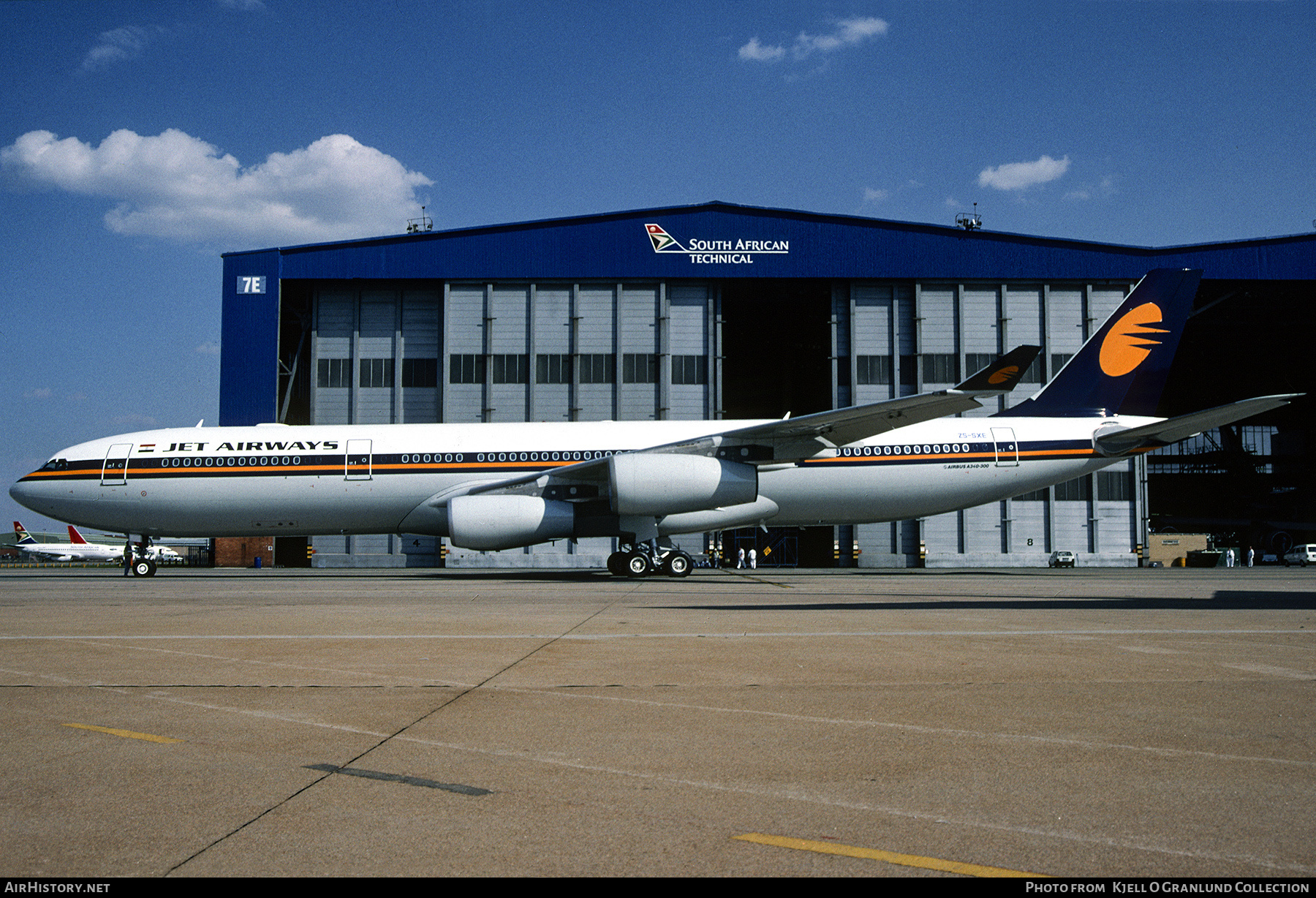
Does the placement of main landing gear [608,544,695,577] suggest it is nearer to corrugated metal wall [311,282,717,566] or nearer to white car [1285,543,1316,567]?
corrugated metal wall [311,282,717,566]

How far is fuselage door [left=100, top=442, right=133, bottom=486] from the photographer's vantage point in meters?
21.8

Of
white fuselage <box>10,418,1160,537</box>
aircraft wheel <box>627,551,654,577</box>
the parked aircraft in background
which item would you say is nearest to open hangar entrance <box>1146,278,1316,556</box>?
white fuselage <box>10,418,1160,537</box>

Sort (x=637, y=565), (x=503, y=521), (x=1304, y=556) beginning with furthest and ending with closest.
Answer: (x=1304, y=556) → (x=637, y=565) → (x=503, y=521)

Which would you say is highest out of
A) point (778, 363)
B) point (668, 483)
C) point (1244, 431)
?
point (778, 363)

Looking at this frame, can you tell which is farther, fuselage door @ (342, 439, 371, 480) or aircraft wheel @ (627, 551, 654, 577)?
fuselage door @ (342, 439, 371, 480)

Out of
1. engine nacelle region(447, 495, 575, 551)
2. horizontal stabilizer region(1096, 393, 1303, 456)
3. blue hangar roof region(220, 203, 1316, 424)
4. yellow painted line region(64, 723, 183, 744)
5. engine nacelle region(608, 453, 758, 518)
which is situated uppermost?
blue hangar roof region(220, 203, 1316, 424)

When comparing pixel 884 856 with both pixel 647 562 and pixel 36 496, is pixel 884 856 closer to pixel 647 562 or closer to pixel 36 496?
pixel 647 562

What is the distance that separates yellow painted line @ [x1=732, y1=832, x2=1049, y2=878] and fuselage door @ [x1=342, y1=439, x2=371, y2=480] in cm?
2005

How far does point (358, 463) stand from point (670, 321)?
1638cm

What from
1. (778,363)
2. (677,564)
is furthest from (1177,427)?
(778,363)

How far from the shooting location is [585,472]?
20.0 metres

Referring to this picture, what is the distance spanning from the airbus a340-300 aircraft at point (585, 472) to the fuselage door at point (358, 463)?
0.12 ft

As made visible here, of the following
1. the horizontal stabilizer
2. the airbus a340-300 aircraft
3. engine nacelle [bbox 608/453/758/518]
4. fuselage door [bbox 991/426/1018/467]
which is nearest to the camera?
the horizontal stabilizer

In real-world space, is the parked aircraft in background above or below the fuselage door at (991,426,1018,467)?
below
